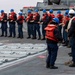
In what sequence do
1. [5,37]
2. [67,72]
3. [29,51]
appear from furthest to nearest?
1. [5,37]
2. [29,51]
3. [67,72]

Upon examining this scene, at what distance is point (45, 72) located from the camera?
13117 millimetres

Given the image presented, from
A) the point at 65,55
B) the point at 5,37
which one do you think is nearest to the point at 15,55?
the point at 65,55

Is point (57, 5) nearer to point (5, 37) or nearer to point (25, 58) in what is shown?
point (5, 37)

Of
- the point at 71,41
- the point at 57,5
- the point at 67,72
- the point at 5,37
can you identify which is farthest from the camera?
the point at 57,5

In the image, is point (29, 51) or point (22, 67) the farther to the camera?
point (29, 51)

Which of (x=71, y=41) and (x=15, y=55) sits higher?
(x=71, y=41)

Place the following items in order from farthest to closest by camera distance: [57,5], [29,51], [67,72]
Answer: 1. [57,5]
2. [29,51]
3. [67,72]

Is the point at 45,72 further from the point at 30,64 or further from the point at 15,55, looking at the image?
the point at 15,55

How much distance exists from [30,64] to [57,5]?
1750 centimetres

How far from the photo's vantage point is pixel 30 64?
48.9ft

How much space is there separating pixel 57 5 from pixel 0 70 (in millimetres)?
18935

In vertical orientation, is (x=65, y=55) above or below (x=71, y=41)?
below

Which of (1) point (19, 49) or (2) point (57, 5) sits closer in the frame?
(1) point (19, 49)

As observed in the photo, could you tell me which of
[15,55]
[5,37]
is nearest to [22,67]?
[15,55]
